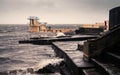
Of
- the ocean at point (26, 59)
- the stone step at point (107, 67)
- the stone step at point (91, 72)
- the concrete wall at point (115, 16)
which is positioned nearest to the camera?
the stone step at point (107, 67)

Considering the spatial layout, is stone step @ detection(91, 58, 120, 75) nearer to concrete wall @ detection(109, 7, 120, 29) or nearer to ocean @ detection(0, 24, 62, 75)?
concrete wall @ detection(109, 7, 120, 29)

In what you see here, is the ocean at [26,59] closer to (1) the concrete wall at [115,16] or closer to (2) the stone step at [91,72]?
(1) the concrete wall at [115,16]

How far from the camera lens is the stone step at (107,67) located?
6.74 meters

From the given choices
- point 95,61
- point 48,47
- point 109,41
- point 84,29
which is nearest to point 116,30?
point 109,41

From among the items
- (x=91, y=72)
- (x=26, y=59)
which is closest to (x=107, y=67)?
(x=91, y=72)

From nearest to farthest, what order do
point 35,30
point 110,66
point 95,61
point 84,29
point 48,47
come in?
point 110,66 < point 95,61 < point 48,47 < point 84,29 < point 35,30

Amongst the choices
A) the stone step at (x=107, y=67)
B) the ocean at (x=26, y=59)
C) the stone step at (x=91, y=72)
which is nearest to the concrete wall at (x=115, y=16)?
the stone step at (x=107, y=67)

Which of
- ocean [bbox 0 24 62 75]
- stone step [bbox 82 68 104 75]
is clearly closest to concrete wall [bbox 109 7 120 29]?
A: stone step [bbox 82 68 104 75]

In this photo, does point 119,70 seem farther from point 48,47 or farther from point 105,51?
point 48,47

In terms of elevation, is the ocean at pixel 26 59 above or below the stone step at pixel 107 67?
below

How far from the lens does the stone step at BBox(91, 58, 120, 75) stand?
6.74 meters

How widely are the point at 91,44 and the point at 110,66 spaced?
1.42 m

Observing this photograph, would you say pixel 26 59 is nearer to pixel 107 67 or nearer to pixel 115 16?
pixel 115 16

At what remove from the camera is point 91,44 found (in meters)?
8.63
